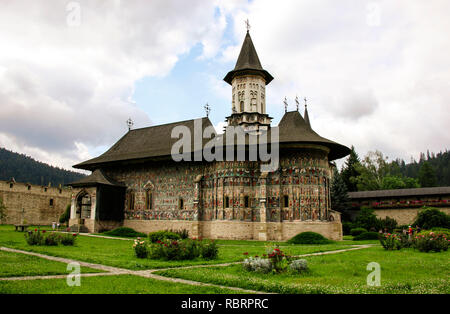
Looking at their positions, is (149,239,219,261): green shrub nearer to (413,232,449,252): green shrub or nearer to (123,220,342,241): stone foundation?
(413,232,449,252): green shrub

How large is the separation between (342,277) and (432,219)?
1041 inches

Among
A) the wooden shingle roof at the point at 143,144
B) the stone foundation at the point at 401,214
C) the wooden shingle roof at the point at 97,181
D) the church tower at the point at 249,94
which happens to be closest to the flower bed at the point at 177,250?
the wooden shingle roof at the point at 143,144

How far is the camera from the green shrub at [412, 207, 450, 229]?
3134 centimetres

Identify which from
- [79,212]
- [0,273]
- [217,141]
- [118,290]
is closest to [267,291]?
[118,290]

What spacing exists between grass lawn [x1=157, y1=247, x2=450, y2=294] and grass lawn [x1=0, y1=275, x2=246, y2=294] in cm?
101

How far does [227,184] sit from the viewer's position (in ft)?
89.4

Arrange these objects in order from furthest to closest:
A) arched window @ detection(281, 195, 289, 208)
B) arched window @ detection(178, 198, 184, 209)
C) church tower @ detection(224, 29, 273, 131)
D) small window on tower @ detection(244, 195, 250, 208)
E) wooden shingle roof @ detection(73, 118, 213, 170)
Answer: church tower @ detection(224, 29, 273, 131) → wooden shingle roof @ detection(73, 118, 213, 170) → arched window @ detection(178, 198, 184, 209) → small window on tower @ detection(244, 195, 250, 208) → arched window @ detection(281, 195, 289, 208)

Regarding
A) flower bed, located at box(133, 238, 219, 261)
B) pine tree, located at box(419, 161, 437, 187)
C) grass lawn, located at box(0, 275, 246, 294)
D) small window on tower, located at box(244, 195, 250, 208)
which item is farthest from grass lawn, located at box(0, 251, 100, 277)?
pine tree, located at box(419, 161, 437, 187)

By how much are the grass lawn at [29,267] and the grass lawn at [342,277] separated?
2973 millimetres

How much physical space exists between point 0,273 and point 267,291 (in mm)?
6840

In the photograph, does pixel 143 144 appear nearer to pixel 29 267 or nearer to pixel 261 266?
pixel 29 267

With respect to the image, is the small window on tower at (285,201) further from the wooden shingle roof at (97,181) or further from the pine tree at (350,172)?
the pine tree at (350,172)

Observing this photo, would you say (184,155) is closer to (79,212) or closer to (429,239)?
(79,212)

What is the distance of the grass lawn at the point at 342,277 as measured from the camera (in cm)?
802
